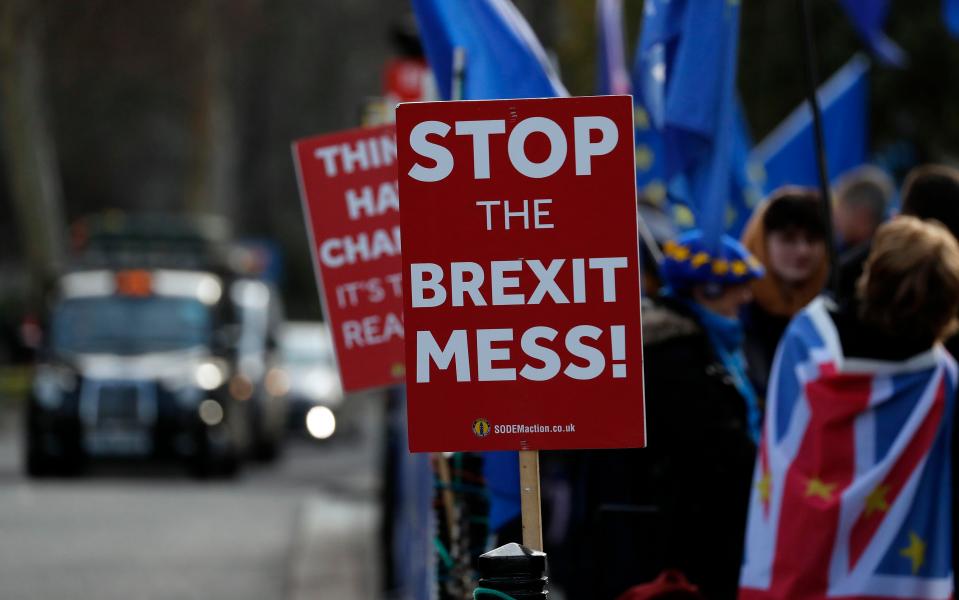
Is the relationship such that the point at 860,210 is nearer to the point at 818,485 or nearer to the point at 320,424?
the point at 818,485

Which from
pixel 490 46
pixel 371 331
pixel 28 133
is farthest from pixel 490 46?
pixel 28 133

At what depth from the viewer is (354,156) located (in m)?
6.77

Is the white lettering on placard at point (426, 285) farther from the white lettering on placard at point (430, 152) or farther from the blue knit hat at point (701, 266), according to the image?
the blue knit hat at point (701, 266)

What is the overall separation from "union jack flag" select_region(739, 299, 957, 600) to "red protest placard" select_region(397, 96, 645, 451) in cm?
112

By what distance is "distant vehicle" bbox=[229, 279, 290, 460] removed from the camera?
925 inches

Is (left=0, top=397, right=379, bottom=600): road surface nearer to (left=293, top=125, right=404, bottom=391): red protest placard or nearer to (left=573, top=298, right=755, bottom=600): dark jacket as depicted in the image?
(left=293, top=125, right=404, bottom=391): red protest placard

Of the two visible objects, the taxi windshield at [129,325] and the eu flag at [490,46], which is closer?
the eu flag at [490,46]

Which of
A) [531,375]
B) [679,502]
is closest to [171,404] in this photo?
[679,502]

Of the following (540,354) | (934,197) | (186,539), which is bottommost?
(186,539)

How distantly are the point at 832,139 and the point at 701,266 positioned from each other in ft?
19.3

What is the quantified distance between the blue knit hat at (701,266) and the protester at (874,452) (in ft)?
1.54

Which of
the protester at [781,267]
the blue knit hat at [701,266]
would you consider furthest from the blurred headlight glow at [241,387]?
the blue knit hat at [701,266]

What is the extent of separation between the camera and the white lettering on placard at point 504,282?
4.46m

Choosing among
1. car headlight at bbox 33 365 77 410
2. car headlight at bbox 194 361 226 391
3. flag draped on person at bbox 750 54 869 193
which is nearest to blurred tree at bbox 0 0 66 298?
car headlight at bbox 194 361 226 391
